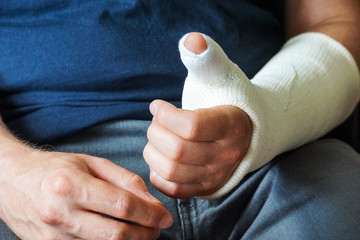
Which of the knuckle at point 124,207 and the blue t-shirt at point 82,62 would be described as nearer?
the knuckle at point 124,207

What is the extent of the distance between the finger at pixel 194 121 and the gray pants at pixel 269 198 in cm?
18

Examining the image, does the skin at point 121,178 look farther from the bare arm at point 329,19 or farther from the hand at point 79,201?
the bare arm at point 329,19

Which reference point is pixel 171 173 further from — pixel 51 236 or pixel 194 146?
pixel 51 236

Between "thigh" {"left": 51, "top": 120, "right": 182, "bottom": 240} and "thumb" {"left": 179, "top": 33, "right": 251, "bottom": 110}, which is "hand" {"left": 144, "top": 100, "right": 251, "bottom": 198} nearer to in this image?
"thumb" {"left": 179, "top": 33, "right": 251, "bottom": 110}

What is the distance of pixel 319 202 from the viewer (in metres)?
0.64

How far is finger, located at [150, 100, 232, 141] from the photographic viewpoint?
503 mm

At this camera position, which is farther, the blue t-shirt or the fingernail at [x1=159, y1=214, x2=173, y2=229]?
the blue t-shirt

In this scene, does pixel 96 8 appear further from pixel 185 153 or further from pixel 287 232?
pixel 287 232

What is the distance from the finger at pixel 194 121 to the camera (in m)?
0.50

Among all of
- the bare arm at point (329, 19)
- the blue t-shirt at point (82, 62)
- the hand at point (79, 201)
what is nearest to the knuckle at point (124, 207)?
the hand at point (79, 201)

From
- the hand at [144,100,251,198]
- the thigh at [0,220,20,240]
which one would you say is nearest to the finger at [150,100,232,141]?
the hand at [144,100,251,198]

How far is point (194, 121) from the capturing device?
500mm

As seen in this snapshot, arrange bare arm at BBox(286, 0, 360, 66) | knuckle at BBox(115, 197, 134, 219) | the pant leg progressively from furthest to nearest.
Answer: bare arm at BBox(286, 0, 360, 66)
the pant leg
knuckle at BBox(115, 197, 134, 219)

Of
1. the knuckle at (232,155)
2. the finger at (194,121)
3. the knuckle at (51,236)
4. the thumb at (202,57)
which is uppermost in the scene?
the thumb at (202,57)
